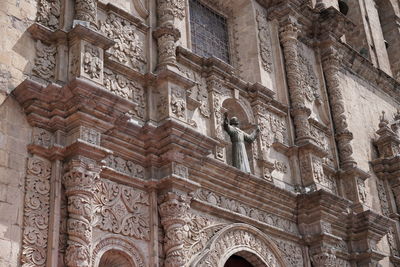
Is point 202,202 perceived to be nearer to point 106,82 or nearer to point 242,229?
point 242,229

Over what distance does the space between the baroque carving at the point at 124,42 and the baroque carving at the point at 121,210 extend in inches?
77.9

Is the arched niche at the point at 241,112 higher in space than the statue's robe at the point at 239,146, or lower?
higher

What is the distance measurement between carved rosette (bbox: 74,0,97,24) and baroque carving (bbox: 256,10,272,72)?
441cm

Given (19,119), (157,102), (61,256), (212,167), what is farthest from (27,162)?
(212,167)

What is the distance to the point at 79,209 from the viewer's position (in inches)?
295

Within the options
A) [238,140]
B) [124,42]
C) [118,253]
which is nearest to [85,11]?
[124,42]

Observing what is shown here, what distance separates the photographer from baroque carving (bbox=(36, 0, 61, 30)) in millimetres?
8617

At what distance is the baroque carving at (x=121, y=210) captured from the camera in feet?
26.5

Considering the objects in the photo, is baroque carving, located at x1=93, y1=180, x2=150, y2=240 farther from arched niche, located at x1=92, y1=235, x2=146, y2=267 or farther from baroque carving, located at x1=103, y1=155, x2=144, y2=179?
baroque carving, located at x1=103, y1=155, x2=144, y2=179

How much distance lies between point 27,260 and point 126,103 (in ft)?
7.87

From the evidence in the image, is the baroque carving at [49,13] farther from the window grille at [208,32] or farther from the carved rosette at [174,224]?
the window grille at [208,32]

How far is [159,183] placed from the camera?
8883 mm

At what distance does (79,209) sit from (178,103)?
2.66 meters

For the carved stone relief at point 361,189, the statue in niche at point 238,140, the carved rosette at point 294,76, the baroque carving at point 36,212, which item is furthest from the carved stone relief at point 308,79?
the baroque carving at point 36,212
